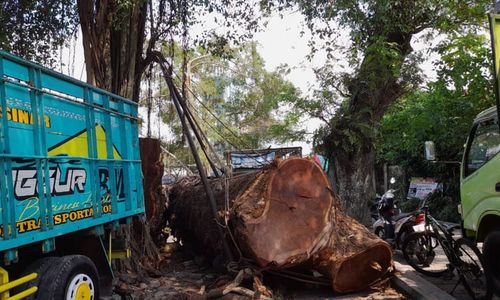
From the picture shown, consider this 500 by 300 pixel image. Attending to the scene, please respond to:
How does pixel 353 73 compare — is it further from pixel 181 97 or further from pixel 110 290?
pixel 110 290

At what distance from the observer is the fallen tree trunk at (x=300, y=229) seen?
6.20 metres

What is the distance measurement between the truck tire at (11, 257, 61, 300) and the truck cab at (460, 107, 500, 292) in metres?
4.28

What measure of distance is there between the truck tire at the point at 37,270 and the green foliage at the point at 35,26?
6.92 metres

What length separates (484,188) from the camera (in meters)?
5.34

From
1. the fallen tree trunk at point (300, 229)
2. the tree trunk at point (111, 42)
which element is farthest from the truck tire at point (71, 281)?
the tree trunk at point (111, 42)

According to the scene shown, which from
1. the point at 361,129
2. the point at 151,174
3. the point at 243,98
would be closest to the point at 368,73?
the point at 361,129

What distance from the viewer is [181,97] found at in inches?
352

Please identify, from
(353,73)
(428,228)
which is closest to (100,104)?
(428,228)

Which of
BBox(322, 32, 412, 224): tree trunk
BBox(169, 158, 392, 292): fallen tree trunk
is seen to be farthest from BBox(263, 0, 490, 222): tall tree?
BBox(169, 158, 392, 292): fallen tree trunk

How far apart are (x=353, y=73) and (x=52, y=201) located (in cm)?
893

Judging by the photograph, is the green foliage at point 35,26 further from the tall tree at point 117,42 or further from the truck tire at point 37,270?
the truck tire at point 37,270

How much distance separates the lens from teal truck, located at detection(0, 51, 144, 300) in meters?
3.72

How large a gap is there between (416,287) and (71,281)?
421 cm

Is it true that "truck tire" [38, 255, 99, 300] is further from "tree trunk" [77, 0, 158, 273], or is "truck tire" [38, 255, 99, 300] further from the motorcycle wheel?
the motorcycle wheel
